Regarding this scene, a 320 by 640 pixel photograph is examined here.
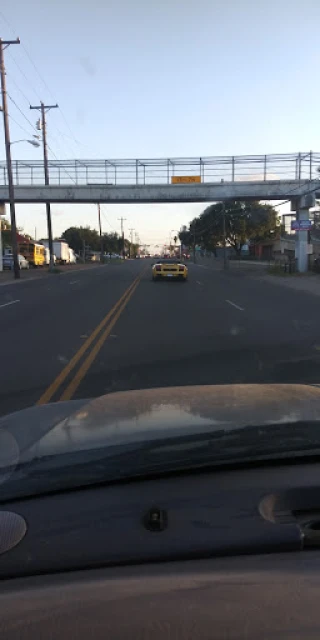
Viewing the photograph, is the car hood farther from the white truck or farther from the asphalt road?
the white truck

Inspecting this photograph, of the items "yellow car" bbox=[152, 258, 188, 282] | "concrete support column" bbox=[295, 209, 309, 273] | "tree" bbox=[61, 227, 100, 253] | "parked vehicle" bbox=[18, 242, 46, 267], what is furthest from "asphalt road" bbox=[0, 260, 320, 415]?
"tree" bbox=[61, 227, 100, 253]

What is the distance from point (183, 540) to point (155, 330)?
11.2 meters

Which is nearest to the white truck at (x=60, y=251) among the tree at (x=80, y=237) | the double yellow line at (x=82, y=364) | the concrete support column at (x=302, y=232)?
the concrete support column at (x=302, y=232)

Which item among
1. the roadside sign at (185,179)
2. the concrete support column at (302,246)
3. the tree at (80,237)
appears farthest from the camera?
the tree at (80,237)

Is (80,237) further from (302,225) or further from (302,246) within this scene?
(302,225)

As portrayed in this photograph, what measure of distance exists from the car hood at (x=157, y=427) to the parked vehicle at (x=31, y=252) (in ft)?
225

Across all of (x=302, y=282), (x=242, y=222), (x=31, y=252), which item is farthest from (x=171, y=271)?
(x=242, y=222)

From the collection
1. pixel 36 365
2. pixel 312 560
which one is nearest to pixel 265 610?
pixel 312 560

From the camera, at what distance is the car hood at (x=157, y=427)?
114 inches

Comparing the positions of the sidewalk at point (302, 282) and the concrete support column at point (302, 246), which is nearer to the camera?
the sidewalk at point (302, 282)

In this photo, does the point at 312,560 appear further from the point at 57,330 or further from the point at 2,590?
the point at 57,330

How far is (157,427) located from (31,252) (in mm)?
70178

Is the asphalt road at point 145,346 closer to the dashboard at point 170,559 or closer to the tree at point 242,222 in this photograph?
the dashboard at point 170,559

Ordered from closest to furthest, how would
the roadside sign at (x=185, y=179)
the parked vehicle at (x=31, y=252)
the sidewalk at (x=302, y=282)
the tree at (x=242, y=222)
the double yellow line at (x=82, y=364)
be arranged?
the double yellow line at (x=82, y=364), the sidewalk at (x=302, y=282), the roadside sign at (x=185, y=179), the parked vehicle at (x=31, y=252), the tree at (x=242, y=222)
